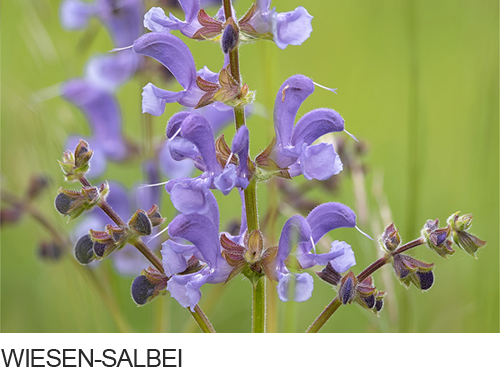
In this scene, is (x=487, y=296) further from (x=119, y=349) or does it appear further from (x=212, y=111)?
(x=212, y=111)

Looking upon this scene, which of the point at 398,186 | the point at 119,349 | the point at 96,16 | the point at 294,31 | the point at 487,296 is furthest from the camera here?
the point at 398,186

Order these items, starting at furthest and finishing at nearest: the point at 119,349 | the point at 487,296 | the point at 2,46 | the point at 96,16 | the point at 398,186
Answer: the point at 2,46
the point at 398,186
the point at 96,16
the point at 487,296
the point at 119,349

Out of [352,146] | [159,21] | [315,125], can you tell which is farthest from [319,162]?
[352,146]

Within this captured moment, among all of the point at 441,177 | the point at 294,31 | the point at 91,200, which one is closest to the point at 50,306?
the point at 91,200

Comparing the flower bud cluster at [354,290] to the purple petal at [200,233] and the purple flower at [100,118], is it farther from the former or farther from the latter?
the purple flower at [100,118]

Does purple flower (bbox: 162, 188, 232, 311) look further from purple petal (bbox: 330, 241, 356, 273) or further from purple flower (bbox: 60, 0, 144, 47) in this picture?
purple flower (bbox: 60, 0, 144, 47)

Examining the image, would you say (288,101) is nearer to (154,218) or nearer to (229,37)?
(229,37)

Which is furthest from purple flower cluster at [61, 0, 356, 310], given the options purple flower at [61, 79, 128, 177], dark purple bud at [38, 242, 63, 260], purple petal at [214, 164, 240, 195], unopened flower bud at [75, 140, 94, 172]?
purple flower at [61, 79, 128, 177]

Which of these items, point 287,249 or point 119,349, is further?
point 119,349
